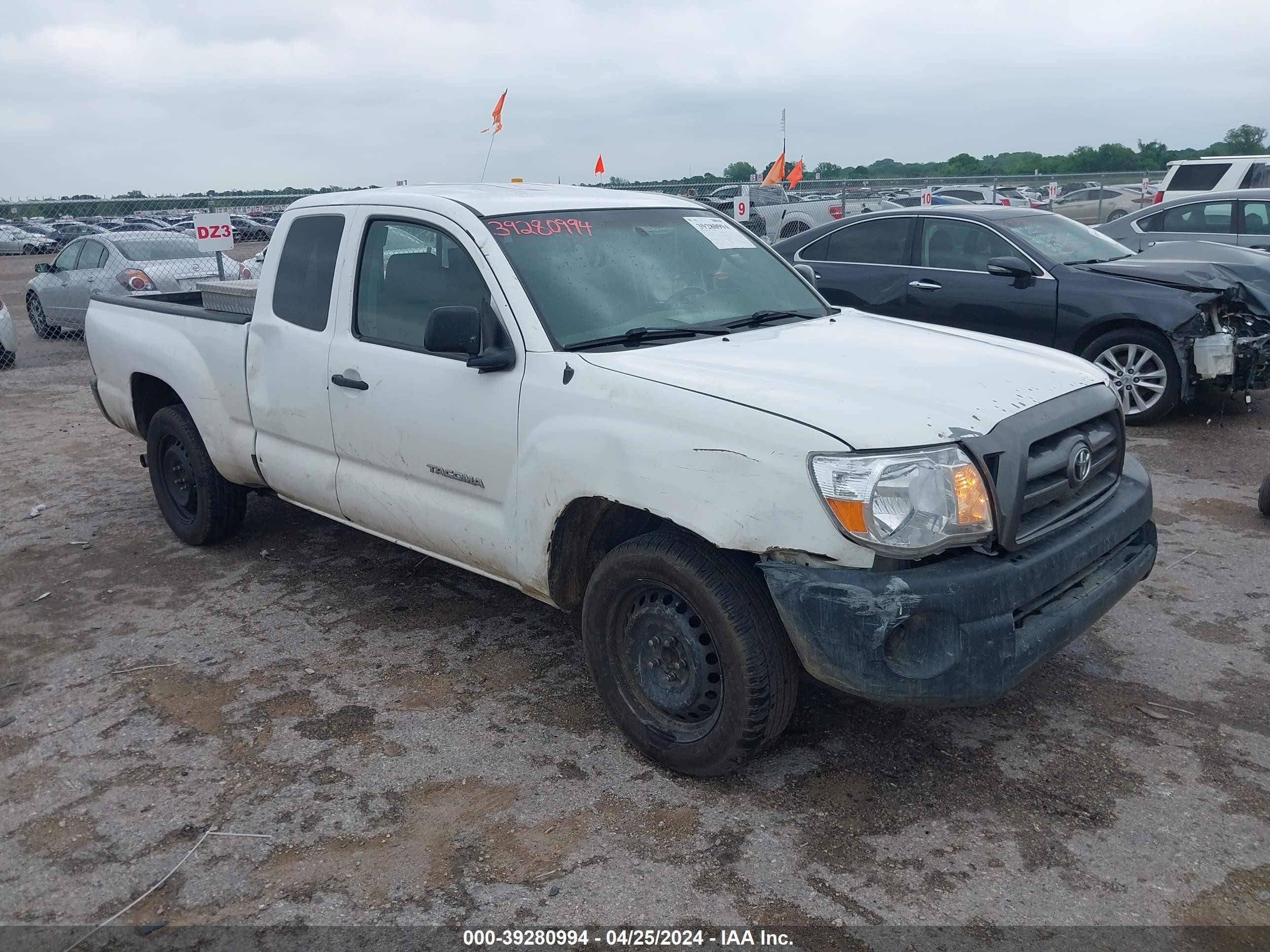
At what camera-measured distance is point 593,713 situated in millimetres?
3973

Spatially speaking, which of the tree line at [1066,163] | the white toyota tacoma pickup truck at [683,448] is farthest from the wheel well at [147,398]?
the tree line at [1066,163]

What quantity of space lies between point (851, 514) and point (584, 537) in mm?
1158

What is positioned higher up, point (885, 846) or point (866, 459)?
point (866, 459)

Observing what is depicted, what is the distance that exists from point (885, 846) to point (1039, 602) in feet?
2.85

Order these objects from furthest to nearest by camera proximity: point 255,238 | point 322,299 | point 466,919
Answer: point 255,238
point 322,299
point 466,919

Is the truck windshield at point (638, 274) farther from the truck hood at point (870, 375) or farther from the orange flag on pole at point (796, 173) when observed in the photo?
the orange flag on pole at point (796, 173)

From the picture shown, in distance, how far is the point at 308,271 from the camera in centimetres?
477

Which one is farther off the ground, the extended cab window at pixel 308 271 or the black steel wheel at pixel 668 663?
the extended cab window at pixel 308 271

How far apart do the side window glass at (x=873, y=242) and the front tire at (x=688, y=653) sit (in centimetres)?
620

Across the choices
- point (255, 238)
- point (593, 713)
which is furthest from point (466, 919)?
point (255, 238)

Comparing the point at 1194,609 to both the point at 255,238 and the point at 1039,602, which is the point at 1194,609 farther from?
the point at 255,238

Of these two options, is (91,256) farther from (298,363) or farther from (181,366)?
(298,363)

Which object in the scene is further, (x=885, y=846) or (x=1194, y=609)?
(x=1194, y=609)

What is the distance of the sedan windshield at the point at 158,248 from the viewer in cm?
1407
